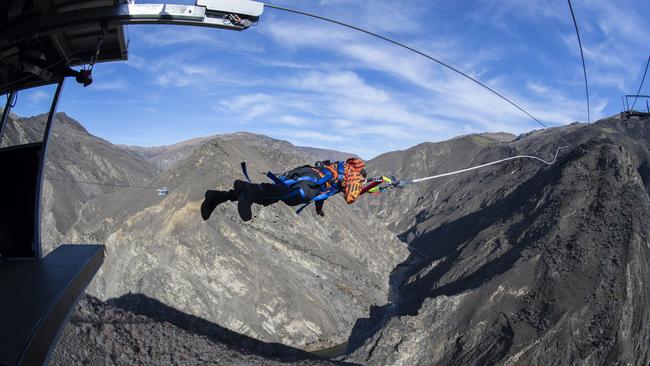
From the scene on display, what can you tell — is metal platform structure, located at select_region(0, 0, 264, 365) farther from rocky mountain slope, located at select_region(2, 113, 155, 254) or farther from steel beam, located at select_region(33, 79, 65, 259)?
rocky mountain slope, located at select_region(2, 113, 155, 254)

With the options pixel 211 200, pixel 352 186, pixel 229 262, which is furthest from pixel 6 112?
pixel 229 262

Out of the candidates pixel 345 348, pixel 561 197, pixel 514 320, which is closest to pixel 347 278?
pixel 345 348

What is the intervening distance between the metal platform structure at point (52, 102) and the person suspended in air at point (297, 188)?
68.0 inches

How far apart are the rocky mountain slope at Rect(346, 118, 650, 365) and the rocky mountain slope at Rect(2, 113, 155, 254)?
92.5 feet

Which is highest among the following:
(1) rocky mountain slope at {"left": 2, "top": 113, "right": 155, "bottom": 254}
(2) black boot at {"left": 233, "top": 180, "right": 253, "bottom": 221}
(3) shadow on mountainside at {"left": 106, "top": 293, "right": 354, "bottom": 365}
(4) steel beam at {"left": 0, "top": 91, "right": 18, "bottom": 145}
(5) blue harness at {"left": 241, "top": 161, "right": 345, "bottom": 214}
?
(1) rocky mountain slope at {"left": 2, "top": 113, "right": 155, "bottom": 254}

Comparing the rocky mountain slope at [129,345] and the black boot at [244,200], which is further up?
the black boot at [244,200]

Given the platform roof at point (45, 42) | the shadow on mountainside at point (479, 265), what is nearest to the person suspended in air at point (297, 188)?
the platform roof at point (45, 42)

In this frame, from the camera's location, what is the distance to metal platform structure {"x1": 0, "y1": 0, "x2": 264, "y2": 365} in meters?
3.36

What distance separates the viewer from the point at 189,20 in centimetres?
399

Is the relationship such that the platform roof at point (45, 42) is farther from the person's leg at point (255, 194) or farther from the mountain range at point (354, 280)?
the mountain range at point (354, 280)

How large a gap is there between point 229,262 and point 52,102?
88.6 feet

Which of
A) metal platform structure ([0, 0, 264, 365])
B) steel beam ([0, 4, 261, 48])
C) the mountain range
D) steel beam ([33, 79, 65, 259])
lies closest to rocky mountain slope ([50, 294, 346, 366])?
the mountain range

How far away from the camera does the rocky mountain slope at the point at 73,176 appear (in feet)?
156

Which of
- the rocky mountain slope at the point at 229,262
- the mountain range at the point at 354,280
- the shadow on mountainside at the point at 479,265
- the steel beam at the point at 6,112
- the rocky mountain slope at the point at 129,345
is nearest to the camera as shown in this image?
the steel beam at the point at 6,112
